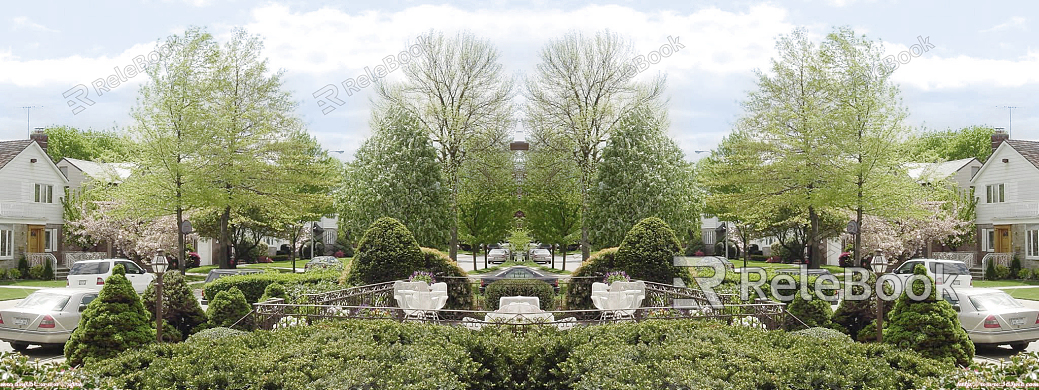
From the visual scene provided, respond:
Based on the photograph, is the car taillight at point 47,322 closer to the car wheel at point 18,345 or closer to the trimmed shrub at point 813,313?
the car wheel at point 18,345

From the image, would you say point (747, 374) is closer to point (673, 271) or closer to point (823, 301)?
point (823, 301)

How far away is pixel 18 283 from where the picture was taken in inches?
1292

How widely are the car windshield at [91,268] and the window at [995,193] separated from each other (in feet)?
135

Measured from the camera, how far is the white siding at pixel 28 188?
36188 millimetres

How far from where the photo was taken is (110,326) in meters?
11.7

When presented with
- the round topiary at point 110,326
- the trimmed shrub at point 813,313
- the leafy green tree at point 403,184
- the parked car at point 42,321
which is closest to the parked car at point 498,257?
the leafy green tree at point 403,184

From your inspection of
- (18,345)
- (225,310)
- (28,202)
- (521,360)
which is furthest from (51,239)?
(521,360)

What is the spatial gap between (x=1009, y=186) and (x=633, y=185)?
22.0m

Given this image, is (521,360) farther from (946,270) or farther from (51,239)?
(51,239)

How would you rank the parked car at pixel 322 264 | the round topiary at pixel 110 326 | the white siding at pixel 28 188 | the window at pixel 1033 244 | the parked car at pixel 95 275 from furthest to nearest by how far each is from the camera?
the white siding at pixel 28 188
the window at pixel 1033 244
the parked car at pixel 322 264
the parked car at pixel 95 275
the round topiary at pixel 110 326

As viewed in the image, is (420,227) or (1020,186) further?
(1020,186)

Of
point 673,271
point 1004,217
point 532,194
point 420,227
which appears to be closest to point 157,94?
point 420,227

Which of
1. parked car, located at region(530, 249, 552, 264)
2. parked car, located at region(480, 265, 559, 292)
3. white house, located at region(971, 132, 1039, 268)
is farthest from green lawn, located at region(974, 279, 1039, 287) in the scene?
parked car, located at region(530, 249, 552, 264)

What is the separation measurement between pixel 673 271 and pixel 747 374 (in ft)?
40.0
